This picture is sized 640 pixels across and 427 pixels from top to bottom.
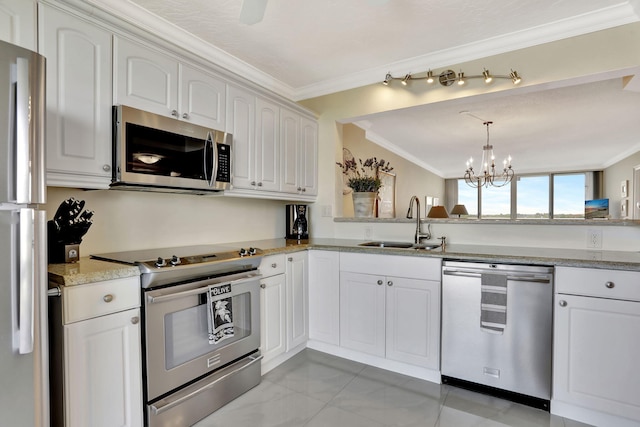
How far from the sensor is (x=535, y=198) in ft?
26.4

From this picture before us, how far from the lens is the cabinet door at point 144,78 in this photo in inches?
69.2

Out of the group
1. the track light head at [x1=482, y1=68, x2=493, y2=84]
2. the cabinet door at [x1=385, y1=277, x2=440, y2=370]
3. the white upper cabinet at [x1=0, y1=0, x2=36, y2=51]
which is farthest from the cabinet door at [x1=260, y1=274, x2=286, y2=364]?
the track light head at [x1=482, y1=68, x2=493, y2=84]

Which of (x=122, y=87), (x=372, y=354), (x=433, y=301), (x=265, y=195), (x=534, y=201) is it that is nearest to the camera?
(x=122, y=87)

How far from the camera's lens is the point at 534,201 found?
8.05 m

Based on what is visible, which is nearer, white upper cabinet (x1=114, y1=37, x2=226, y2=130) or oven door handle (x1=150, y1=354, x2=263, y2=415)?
oven door handle (x1=150, y1=354, x2=263, y2=415)

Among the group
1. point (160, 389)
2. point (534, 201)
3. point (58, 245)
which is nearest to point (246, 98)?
point (58, 245)

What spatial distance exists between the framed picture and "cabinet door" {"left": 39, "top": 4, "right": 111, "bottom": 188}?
12.0ft

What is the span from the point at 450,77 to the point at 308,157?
1.43 meters

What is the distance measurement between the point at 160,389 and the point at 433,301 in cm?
174

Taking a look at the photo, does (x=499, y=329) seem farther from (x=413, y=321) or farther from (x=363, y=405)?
(x=363, y=405)

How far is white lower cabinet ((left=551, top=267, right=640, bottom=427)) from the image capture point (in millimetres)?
1714

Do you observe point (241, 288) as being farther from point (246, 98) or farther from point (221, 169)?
point (246, 98)

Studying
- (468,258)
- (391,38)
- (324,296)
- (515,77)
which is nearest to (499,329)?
(468,258)

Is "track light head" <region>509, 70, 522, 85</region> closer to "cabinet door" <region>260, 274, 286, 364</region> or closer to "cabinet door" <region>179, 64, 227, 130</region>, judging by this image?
"cabinet door" <region>179, 64, 227, 130</region>
